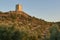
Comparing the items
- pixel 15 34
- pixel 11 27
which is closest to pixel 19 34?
pixel 15 34

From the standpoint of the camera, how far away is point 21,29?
34344 millimetres

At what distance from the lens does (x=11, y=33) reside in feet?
108

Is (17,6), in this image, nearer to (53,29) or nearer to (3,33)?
(3,33)

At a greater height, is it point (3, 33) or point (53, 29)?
point (53, 29)

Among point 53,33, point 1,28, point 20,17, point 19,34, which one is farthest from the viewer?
point 20,17

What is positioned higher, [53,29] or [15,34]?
[53,29]

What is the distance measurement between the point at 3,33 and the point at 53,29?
505 inches

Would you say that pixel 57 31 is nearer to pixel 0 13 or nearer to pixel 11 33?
pixel 11 33

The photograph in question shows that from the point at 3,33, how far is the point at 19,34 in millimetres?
2188

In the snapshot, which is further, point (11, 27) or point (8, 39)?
point (11, 27)

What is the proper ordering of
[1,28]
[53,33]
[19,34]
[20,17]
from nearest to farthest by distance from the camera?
[53,33] → [19,34] → [1,28] → [20,17]

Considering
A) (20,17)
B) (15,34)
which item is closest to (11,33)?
(15,34)

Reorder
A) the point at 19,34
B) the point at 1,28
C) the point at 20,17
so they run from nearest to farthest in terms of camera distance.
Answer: the point at 19,34
the point at 1,28
the point at 20,17

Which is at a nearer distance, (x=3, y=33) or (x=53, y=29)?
(x=53, y=29)
